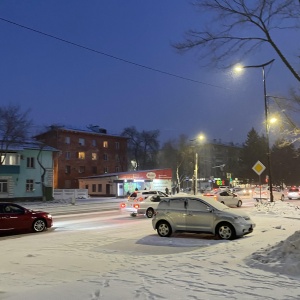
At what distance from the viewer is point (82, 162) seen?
77375 millimetres

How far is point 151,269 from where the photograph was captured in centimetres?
851

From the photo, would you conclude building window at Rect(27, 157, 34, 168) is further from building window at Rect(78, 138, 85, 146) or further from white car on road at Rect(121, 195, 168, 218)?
white car on road at Rect(121, 195, 168, 218)

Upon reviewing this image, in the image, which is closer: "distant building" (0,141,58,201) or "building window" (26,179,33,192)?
"distant building" (0,141,58,201)

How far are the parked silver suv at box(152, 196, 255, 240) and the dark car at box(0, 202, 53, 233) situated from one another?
19.2 ft

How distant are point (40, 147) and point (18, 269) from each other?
46.0 metres

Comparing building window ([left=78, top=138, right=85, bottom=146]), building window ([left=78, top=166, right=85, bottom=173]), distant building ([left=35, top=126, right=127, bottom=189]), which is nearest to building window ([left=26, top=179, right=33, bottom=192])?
distant building ([left=35, top=126, right=127, bottom=189])

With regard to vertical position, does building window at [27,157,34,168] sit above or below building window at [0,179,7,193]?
above

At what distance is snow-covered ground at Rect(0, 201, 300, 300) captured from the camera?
6625mm

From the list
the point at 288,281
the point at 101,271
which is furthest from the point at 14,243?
the point at 288,281

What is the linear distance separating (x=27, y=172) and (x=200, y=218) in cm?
4299

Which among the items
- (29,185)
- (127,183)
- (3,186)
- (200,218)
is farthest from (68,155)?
(200,218)

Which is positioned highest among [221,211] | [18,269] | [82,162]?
[82,162]

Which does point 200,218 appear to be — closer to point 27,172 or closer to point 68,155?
point 27,172

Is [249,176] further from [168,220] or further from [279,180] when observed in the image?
[168,220]
